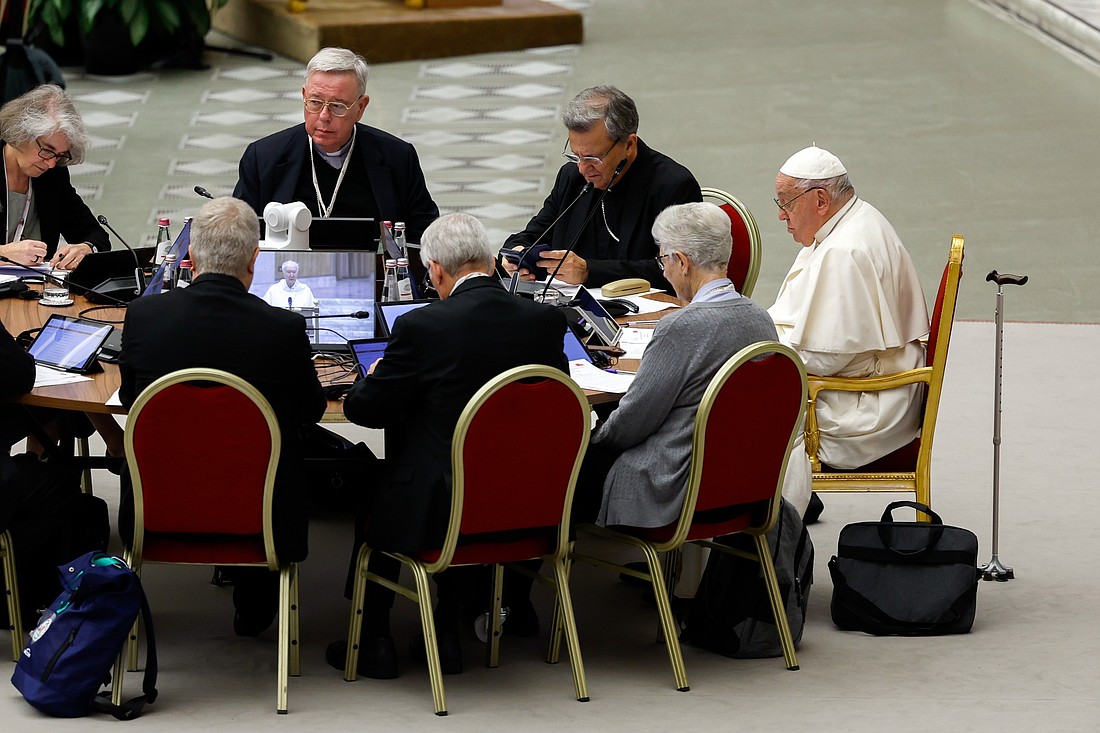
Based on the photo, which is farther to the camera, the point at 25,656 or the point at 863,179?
the point at 863,179

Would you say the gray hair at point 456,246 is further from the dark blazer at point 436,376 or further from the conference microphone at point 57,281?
the conference microphone at point 57,281

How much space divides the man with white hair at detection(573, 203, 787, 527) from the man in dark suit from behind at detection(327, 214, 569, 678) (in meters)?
0.22

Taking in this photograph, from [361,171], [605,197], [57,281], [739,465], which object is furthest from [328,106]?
[739,465]

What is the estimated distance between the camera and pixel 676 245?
12.8 feet

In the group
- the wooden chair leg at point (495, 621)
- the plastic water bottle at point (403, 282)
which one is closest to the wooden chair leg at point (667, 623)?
the wooden chair leg at point (495, 621)

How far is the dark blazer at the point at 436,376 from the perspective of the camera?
3604 millimetres

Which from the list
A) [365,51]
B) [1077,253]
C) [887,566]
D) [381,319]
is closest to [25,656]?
[381,319]

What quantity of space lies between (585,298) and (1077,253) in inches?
156

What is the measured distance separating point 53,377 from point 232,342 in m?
0.62

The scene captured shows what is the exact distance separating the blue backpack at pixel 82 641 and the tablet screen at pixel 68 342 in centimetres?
63

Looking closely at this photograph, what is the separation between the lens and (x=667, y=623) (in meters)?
3.85

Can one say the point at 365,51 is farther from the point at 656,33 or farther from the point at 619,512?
the point at 619,512

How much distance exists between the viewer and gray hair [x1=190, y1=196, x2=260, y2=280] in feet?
12.0

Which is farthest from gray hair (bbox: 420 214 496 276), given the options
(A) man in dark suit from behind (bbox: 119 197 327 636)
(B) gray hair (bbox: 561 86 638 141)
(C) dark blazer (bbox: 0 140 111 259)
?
(C) dark blazer (bbox: 0 140 111 259)
